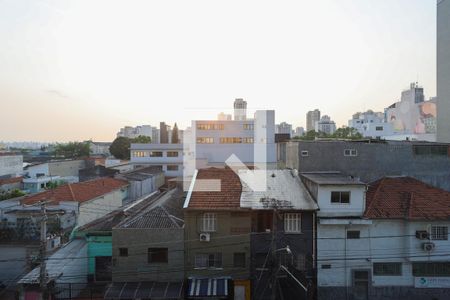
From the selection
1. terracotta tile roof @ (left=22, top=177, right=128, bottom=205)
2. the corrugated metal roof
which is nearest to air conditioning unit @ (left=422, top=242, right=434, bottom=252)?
the corrugated metal roof

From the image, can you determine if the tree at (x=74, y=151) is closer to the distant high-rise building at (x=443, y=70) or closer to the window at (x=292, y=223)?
the distant high-rise building at (x=443, y=70)

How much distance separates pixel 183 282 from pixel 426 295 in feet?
42.3

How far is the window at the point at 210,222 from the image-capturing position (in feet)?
59.3

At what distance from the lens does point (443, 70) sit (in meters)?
31.9

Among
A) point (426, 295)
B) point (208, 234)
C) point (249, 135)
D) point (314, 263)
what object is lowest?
point (426, 295)

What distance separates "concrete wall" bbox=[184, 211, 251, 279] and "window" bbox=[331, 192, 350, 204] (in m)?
4.69

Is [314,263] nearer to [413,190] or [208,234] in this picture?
[208,234]

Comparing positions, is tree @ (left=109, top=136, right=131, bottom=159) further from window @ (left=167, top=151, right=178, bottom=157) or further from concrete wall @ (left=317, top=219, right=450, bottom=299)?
concrete wall @ (left=317, top=219, right=450, bottom=299)

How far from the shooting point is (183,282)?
17453 millimetres

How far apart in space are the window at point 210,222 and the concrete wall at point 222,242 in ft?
0.68

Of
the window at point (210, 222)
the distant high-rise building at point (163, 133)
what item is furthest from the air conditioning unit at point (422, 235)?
the distant high-rise building at point (163, 133)

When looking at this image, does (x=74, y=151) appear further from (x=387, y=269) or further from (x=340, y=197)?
(x=387, y=269)

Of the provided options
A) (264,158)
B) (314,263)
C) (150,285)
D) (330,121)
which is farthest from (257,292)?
(330,121)

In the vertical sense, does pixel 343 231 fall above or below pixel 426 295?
above
